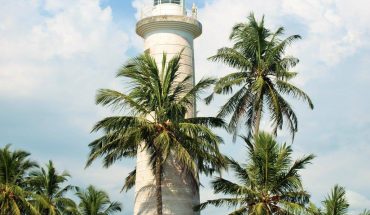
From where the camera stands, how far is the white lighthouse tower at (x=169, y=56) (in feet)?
137

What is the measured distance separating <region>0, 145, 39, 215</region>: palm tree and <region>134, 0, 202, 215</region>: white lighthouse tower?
9339 mm

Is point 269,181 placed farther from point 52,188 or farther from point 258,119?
point 52,188

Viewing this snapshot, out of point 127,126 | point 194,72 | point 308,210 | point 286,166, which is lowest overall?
point 308,210

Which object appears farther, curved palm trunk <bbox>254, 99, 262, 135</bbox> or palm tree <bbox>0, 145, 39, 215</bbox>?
palm tree <bbox>0, 145, 39, 215</bbox>

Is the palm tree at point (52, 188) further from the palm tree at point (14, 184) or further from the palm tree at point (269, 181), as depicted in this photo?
the palm tree at point (269, 181)

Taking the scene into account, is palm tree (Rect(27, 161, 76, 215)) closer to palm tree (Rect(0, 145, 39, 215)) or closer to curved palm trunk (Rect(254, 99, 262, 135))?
palm tree (Rect(0, 145, 39, 215))

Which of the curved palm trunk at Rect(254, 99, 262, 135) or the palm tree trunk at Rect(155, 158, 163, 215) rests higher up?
the curved palm trunk at Rect(254, 99, 262, 135)

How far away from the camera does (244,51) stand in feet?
146

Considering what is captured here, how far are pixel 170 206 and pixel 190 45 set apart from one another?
432 inches

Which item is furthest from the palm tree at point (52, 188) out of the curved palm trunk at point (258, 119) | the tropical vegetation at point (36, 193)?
the curved palm trunk at point (258, 119)

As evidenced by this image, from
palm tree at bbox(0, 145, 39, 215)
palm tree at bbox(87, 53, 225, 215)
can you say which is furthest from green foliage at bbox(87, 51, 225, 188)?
palm tree at bbox(0, 145, 39, 215)

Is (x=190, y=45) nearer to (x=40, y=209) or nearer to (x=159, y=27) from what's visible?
(x=159, y=27)

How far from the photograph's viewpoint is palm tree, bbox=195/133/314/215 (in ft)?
118

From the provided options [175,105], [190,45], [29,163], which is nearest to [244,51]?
[190,45]
